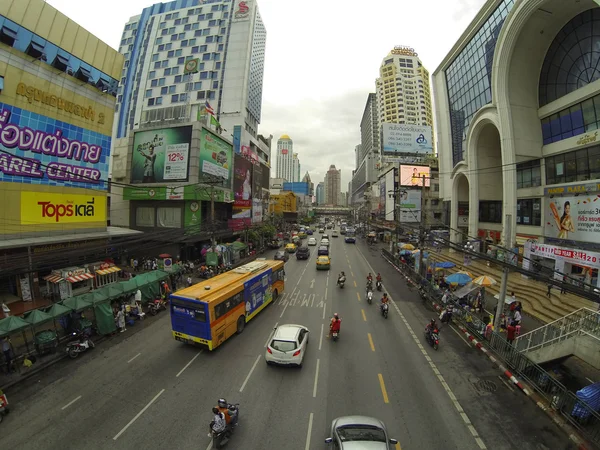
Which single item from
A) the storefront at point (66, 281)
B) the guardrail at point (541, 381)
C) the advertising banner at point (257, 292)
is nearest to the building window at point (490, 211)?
the guardrail at point (541, 381)

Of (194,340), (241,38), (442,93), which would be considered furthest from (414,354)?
(241,38)

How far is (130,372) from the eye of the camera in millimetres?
12367

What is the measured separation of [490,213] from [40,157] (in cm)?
4642

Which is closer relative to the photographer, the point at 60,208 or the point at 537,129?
the point at 60,208

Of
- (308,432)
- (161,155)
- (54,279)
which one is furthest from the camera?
(161,155)

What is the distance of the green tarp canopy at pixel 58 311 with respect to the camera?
46.3ft

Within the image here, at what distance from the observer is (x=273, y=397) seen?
34.7 feet

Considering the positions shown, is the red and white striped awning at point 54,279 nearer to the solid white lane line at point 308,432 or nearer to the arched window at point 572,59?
the solid white lane line at point 308,432

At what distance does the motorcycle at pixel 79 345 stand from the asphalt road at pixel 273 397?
22.4 inches

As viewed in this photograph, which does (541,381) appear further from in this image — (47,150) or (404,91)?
(404,91)

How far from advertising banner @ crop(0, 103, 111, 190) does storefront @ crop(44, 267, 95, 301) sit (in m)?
7.11

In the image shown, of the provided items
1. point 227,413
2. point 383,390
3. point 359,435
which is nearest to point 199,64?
point 227,413

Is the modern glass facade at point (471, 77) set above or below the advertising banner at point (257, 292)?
above

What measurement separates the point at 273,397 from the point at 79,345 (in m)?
10.4
